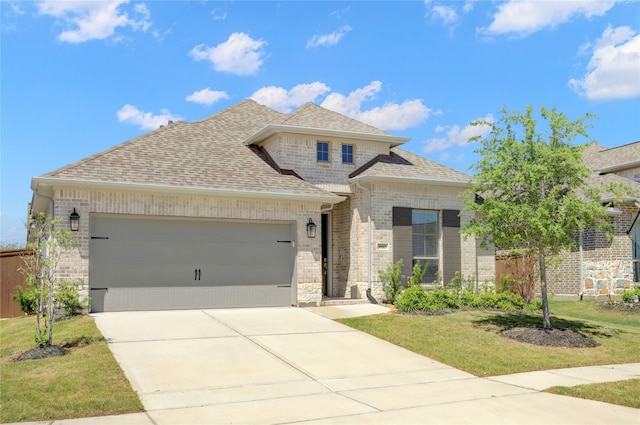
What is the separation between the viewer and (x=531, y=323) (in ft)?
Answer: 47.3

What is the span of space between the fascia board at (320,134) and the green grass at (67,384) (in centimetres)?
810

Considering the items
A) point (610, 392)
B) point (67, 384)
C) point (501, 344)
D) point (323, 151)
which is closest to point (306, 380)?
point (67, 384)

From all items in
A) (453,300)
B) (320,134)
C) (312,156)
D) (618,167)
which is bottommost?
(453,300)

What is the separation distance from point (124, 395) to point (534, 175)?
9.15m

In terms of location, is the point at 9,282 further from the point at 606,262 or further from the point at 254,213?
the point at 606,262

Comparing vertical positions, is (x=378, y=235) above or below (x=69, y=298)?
above

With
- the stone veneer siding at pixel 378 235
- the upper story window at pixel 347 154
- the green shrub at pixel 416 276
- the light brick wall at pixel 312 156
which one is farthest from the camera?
the upper story window at pixel 347 154

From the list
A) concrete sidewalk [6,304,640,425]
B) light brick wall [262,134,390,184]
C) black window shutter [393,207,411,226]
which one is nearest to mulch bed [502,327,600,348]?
concrete sidewalk [6,304,640,425]

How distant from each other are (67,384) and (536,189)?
9920 millimetres

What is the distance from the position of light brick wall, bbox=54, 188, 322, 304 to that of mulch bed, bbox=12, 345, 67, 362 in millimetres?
3527

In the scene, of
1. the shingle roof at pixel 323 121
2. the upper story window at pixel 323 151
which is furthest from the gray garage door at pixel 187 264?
the shingle roof at pixel 323 121

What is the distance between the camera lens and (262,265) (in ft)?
52.0

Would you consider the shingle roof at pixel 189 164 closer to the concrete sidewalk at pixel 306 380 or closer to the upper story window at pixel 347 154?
the upper story window at pixel 347 154

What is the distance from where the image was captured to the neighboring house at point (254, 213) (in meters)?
14.2
